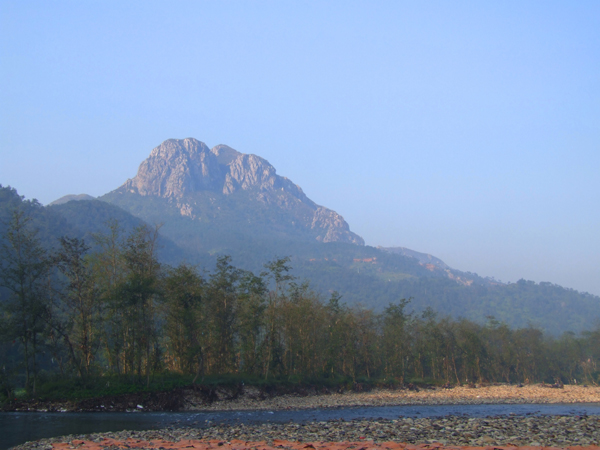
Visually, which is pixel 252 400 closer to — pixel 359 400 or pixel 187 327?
pixel 187 327

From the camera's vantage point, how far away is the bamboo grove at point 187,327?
32.4m

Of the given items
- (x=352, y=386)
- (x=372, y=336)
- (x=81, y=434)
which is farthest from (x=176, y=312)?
(x=372, y=336)

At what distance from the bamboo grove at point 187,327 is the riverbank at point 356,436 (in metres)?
14.5

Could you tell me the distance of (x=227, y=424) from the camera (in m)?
24.2

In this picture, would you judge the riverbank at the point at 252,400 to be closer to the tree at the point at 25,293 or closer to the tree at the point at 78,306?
the tree at the point at 78,306

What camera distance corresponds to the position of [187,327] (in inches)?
1457

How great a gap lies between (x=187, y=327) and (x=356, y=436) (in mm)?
22218

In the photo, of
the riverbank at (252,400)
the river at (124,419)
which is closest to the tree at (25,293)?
the riverbank at (252,400)

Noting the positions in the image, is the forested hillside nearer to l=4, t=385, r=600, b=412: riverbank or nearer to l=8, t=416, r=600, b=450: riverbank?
l=4, t=385, r=600, b=412: riverbank

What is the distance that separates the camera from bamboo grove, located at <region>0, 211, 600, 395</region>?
32438 millimetres

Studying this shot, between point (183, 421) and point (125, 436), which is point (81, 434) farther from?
point (183, 421)

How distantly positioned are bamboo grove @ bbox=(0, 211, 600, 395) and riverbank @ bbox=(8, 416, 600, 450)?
1452cm

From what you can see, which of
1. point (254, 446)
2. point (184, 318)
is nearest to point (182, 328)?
point (184, 318)

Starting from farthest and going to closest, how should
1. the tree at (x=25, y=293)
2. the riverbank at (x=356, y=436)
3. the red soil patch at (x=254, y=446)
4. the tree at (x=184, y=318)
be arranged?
the tree at (x=184, y=318), the tree at (x=25, y=293), the riverbank at (x=356, y=436), the red soil patch at (x=254, y=446)
